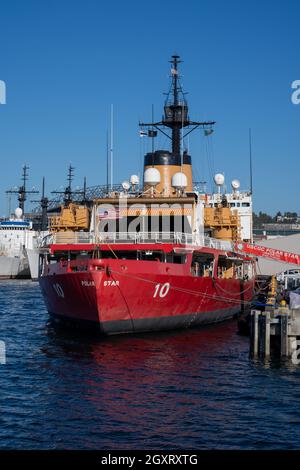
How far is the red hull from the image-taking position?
27812 mm

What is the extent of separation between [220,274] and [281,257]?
5366 mm

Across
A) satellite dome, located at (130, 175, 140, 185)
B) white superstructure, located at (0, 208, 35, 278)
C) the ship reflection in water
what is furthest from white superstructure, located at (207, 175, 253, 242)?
white superstructure, located at (0, 208, 35, 278)

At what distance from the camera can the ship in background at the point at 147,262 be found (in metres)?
28.3

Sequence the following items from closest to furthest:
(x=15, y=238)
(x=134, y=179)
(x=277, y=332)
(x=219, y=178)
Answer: (x=277, y=332) < (x=134, y=179) < (x=219, y=178) < (x=15, y=238)

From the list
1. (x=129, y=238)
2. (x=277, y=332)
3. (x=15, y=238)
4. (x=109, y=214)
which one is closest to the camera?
(x=277, y=332)

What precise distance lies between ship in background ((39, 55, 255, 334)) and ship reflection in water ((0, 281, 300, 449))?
153 centimetres

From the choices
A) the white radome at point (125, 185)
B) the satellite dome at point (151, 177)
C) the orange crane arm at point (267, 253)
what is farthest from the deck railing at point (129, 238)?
the white radome at point (125, 185)

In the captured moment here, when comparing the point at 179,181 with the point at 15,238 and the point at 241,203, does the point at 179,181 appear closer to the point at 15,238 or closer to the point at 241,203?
the point at 241,203

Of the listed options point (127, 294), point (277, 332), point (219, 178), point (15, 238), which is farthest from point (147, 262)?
point (15, 238)

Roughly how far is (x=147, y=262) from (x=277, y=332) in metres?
6.75

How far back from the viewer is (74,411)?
1816 centimetres

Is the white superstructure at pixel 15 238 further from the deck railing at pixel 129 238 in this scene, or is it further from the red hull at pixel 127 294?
the red hull at pixel 127 294

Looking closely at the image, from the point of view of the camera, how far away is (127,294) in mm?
28203

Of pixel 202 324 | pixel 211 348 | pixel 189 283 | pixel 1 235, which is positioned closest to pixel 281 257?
pixel 202 324
